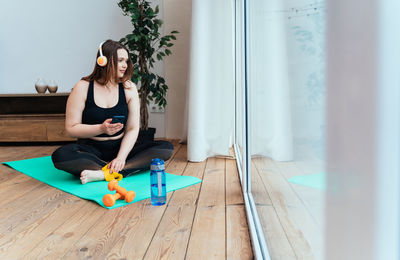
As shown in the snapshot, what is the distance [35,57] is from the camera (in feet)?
14.0

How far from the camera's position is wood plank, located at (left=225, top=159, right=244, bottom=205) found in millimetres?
1805

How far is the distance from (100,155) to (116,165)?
188 millimetres

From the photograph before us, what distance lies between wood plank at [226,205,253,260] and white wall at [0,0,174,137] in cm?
252

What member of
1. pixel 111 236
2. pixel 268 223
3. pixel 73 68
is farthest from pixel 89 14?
pixel 268 223

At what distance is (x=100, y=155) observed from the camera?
7.95ft

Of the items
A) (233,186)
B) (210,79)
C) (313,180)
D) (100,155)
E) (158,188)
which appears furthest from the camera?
(210,79)

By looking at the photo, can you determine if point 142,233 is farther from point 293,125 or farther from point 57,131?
point 57,131

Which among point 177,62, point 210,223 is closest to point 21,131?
point 177,62

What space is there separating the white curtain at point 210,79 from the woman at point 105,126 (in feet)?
1.00

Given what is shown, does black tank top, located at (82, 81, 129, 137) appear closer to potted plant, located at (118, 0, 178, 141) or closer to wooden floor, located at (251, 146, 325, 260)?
potted plant, located at (118, 0, 178, 141)

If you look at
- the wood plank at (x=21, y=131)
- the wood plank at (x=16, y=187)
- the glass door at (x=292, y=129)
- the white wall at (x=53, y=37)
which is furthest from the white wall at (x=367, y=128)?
the wood plank at (x=21, y=131)

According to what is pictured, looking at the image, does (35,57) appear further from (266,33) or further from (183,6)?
(266,33)

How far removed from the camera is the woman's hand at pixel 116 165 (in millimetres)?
2295

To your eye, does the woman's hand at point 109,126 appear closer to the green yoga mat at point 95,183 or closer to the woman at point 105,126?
the woman at point 105,126
